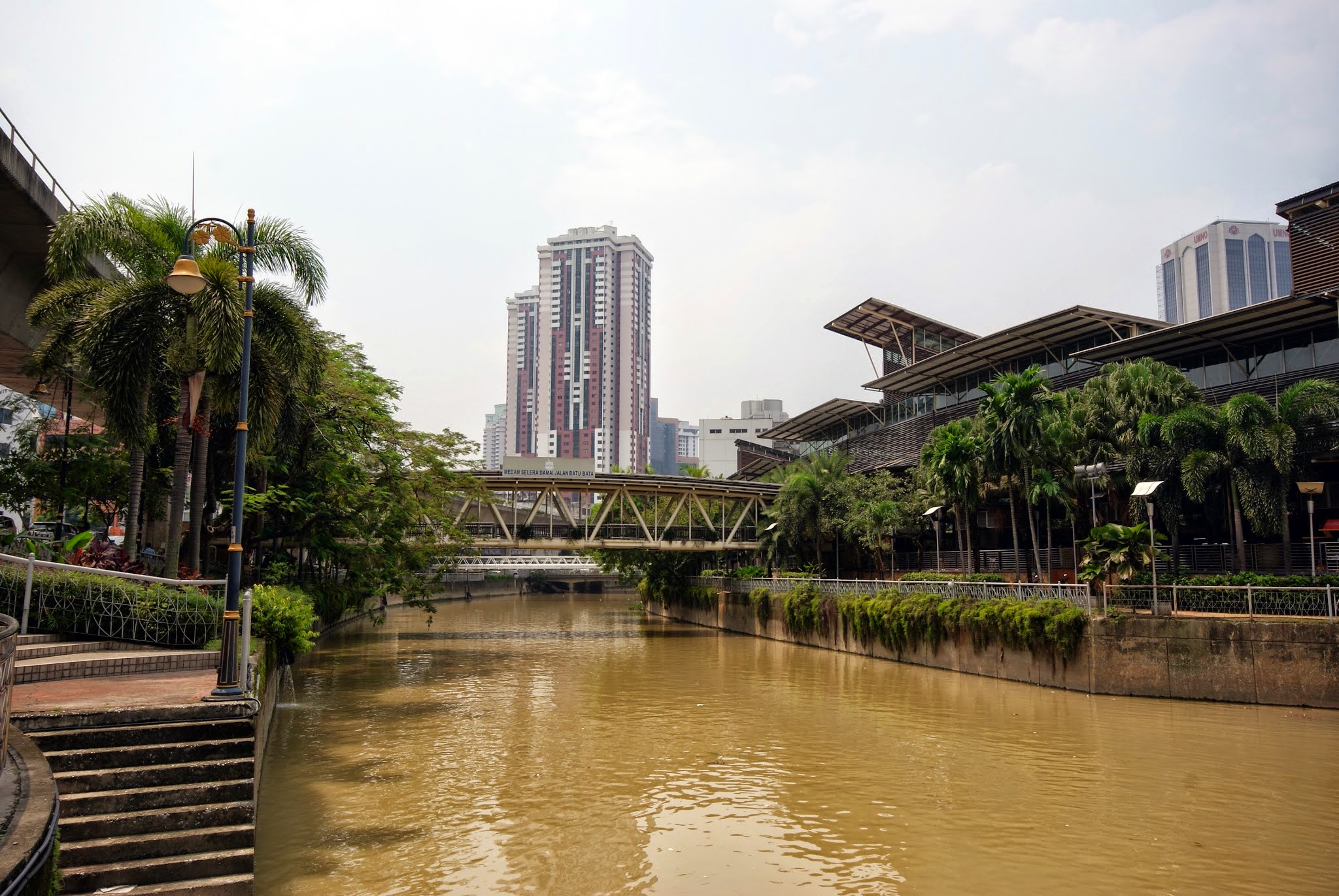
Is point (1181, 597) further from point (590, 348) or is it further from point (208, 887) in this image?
point (590, 348)

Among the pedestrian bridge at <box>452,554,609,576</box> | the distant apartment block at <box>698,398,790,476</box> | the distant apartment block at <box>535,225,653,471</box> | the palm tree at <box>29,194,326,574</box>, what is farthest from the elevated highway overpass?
the distant apartment block at <box>535,225,653,471</box>

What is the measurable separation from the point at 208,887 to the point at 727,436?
491ft

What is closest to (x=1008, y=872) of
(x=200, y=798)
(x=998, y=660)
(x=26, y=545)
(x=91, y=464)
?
(x=200, y=798)

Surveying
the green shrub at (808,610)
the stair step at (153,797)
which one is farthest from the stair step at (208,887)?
the green shrub at (808,610)

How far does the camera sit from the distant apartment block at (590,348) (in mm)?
169750

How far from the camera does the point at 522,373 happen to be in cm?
19012

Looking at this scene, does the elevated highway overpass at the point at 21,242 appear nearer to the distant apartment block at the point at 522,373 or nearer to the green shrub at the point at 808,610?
the green shrub at the point at 808,610

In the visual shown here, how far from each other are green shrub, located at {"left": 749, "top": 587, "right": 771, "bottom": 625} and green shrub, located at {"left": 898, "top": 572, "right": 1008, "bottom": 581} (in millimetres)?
6843

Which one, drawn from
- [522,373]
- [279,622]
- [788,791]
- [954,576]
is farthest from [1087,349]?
[522,373]

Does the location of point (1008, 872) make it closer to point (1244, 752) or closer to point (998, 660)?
point (1244, 752)

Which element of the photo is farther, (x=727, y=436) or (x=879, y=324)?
(x=727, y=436)

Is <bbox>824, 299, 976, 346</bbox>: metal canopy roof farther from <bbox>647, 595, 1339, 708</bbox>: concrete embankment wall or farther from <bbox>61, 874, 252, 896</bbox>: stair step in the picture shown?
<bbox>61, 874, 252, 896</bbox>: stair step

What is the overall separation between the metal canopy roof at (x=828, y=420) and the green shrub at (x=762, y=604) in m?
16.0

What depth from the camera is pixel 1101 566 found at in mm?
23969
